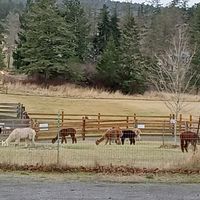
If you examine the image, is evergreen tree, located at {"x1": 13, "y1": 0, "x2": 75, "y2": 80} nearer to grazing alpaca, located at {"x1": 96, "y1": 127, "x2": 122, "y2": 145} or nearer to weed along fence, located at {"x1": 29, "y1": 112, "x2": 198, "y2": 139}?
weed along fence, located at {"x1": 29, "y1": 112, "x2": 198, "y2": 139}

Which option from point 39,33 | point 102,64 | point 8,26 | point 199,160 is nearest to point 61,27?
point 39,33

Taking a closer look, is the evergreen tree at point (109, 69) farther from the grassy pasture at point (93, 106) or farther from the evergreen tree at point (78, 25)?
the grassy pasture at point (93, 106)

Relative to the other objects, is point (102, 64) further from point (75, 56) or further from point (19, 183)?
point (19, 183)

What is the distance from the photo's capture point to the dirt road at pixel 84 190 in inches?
391

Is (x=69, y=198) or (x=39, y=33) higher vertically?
(x=39, y=33)

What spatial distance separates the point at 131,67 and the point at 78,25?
14368 millimetres

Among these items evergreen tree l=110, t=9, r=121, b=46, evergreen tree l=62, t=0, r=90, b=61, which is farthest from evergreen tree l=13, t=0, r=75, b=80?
evergreen tree l=110, t=9, r=121, b=46

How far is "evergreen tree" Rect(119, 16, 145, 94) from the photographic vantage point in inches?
2510

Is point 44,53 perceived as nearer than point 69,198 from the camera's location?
No

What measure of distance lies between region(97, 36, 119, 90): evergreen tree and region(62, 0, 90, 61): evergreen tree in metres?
6.71

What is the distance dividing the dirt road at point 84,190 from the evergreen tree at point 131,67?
5182cm

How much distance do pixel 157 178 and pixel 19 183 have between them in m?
3.23

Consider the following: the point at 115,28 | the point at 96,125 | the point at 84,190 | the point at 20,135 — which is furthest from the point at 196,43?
the point at 84,190

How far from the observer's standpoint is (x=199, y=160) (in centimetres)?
1306
